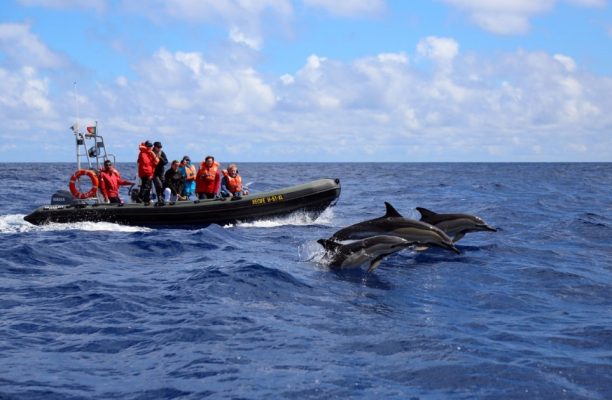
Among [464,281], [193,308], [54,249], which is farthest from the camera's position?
[54,249]

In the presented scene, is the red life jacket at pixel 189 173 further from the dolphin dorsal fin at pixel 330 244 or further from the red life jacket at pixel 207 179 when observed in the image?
the dolphin dorsal fin at pixel 330 244

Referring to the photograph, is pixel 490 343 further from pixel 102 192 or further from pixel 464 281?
pixel 102 192

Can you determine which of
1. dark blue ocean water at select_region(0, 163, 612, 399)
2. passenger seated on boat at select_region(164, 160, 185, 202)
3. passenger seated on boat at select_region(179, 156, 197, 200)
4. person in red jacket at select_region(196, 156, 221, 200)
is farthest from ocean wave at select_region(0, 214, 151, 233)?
dark blue ocean water at select_region(0, 163, 612, 399)

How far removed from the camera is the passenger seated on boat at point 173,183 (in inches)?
842

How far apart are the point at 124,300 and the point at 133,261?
4044 millimetres

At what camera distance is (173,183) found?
851 inches

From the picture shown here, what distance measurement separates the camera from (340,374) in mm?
6492

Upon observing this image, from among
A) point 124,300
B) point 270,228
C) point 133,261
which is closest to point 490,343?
point 124,300

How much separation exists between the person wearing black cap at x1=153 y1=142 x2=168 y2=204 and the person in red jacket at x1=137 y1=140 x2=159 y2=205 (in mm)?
161

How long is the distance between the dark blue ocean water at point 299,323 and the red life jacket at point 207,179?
6.27 m

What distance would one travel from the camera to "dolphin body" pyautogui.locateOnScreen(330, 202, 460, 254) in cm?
1291

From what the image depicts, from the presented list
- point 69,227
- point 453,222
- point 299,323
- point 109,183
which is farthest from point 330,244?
point 109,183

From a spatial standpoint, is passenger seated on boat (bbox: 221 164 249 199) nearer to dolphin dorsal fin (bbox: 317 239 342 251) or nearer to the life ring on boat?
the life ring on boat

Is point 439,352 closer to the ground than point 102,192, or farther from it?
closer to the ground
